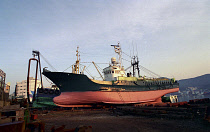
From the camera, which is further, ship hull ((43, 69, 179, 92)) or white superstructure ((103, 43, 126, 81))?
white superstructure ((103, 43, 126, 81))

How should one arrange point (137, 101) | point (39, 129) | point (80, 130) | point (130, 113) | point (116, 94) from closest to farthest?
point (80, 130)
point (39, 129)
point (130, 113)
point (116, 94)
point (137, 101)

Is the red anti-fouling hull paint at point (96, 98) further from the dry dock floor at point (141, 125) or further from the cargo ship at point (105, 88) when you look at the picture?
the dry dock floor at point (141, 125)

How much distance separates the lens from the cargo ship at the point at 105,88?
24578 mm

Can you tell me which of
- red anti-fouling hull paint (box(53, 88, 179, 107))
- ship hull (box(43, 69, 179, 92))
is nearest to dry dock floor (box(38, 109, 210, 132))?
red anti-fouling hull paint (box(53, 88, 179, 107))

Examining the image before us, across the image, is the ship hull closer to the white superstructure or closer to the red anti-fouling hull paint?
the red anti-fouling hull paint

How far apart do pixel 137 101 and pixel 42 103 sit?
2223 cm

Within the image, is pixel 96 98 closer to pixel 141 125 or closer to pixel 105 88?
pixel 105 88

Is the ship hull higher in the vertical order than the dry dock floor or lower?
higher

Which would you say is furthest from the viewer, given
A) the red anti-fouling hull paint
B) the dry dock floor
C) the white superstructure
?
the white superstructure

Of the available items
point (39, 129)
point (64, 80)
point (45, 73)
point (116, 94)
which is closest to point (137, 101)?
point (116, 94)

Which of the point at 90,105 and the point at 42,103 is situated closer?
the point at 90,105

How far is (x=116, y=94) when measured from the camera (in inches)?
1093

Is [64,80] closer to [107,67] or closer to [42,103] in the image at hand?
[42,103]

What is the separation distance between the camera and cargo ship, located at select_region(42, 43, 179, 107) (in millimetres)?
24578
